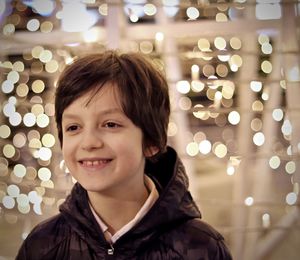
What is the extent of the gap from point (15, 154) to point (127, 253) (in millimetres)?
802

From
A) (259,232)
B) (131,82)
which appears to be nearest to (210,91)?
(259,232)

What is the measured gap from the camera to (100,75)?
2.02 ft

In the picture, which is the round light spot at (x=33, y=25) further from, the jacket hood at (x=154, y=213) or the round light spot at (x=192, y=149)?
the jacket hood at (x=154, y=213)

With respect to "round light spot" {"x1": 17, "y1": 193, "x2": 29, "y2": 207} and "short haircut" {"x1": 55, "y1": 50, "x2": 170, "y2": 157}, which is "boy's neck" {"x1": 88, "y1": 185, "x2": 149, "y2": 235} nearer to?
"short haircut" {"x1": 55, "y1": 50, "x2": 170, "y2": 157}

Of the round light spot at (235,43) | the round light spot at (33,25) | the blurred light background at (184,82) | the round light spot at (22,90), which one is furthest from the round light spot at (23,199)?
the round light spot at (235,43)

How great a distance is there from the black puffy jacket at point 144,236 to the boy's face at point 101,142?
0.06 m

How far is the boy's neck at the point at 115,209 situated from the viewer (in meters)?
0.65

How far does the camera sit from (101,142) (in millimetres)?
599

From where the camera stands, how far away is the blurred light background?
1.21m

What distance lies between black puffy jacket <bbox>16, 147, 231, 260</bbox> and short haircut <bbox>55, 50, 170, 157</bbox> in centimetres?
9

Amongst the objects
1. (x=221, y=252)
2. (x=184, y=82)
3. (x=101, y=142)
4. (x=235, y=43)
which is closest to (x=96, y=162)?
(x=101, y=142)

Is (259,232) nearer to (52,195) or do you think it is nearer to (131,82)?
(52,195)

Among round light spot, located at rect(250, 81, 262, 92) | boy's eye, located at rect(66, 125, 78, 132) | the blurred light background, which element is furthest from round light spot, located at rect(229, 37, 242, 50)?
boy's eye, located at rect(66, 125, 78, 132)

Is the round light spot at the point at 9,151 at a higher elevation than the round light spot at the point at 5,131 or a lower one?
lower
